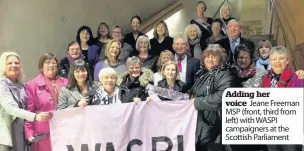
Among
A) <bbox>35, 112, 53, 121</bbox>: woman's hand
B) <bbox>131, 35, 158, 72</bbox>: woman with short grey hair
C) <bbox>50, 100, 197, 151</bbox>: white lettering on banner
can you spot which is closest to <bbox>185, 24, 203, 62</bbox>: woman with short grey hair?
<bbox>131, 35, 158, 72</bbox>: woman with short grey hair

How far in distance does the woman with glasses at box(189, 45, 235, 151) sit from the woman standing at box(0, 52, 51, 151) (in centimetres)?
145

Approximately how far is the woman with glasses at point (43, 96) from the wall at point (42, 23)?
2.22 meters

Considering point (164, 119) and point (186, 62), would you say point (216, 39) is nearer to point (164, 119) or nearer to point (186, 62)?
point (186, 62)

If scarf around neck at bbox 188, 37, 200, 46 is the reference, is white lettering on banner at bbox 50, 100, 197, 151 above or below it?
below

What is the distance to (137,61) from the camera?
223 inches

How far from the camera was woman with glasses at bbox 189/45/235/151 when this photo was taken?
4992 millimetres

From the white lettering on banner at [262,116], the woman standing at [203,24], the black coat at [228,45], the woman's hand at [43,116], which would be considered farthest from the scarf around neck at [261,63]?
the woman's hand at [43,116]

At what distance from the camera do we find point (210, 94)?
5.05 m

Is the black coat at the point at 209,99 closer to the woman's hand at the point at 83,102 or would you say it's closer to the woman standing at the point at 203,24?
the woman's hand at the point at 83,102

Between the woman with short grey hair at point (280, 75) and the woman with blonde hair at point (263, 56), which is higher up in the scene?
the woman with blonde hair at point (263, 56)

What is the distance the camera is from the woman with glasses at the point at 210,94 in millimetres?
4992

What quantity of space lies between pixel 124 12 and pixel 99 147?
5.04 m

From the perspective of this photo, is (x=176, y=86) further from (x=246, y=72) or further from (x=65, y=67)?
(x=65, y=67)

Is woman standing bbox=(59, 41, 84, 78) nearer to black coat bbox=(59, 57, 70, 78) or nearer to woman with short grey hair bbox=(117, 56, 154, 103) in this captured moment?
black coat bbox=(59, 57, 70, 78)
